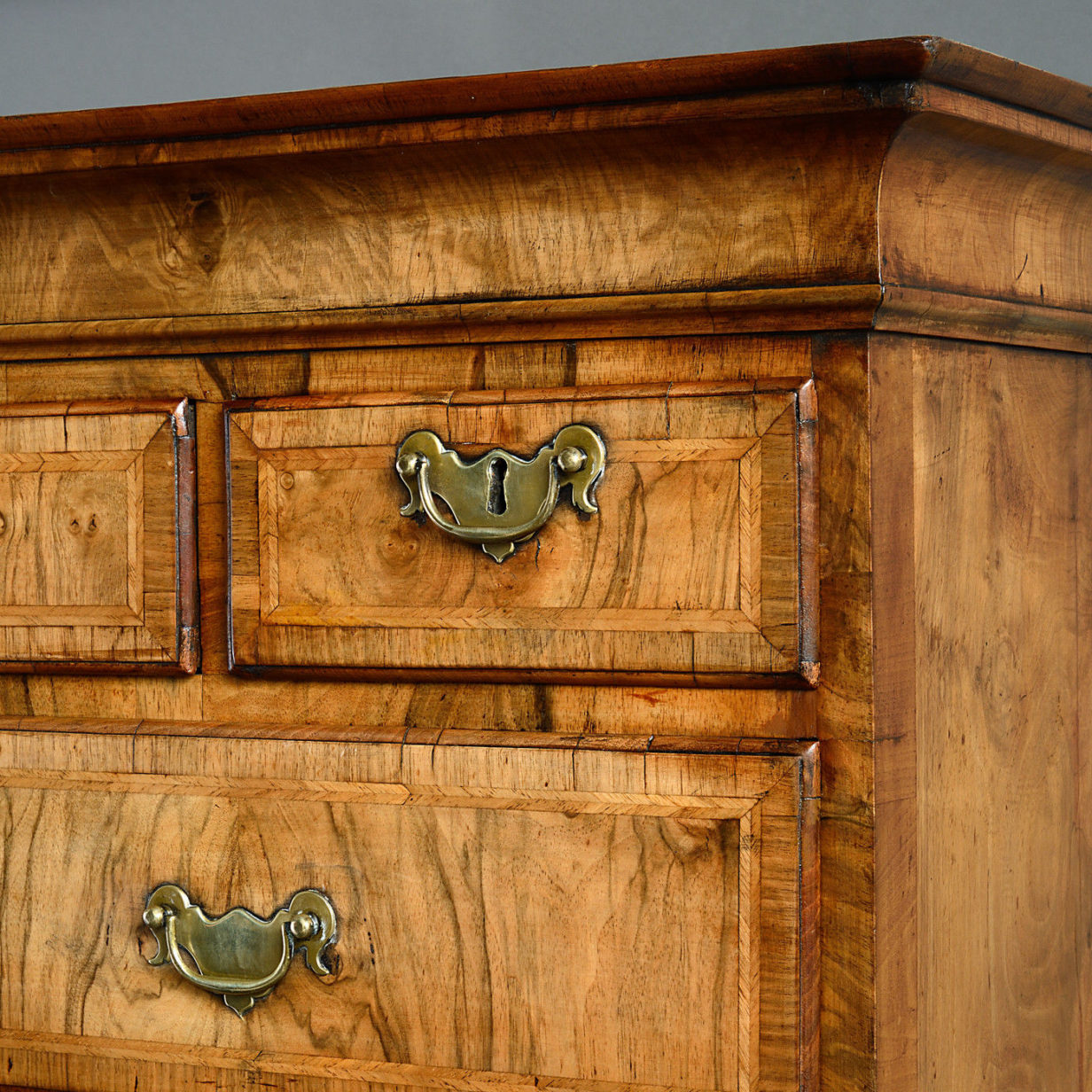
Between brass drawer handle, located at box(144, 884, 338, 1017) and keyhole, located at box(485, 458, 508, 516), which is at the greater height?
keyhole, located at box(485, 458, 508, 516)

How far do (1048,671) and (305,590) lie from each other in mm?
408

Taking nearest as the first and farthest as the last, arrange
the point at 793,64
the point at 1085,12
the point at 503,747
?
the point at 793,64 < the point at 503,747 < the point at 1085,12

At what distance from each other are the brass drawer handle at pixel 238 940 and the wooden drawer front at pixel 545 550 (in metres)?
0.13

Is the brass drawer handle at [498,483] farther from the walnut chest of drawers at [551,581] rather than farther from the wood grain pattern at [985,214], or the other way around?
the wood grain pattern at [985,214]

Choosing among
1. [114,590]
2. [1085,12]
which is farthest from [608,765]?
[1085,12]

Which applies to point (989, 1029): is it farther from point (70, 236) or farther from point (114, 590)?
point (70, 236)

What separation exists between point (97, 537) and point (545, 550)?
250 mm

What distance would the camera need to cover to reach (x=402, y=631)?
27.3 inches

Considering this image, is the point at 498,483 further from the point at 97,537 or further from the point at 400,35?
the point at 400,35

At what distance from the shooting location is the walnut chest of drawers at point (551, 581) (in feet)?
2.10

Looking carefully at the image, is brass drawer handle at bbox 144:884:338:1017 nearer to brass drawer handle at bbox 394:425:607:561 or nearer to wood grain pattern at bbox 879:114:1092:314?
brass drawer handle at bbox 394:425:607:561

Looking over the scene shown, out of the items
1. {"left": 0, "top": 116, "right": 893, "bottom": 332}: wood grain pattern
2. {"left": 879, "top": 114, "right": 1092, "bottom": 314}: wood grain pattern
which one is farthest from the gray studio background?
{"left": 0, "top": 116, "right": 893, "bottom": 332}: wood grain pattern

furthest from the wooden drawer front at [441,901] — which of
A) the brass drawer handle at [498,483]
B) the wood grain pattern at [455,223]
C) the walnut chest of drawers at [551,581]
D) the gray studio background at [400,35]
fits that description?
the gray studio background at [400,35]

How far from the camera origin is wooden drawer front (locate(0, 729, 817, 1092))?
25.7 inches
